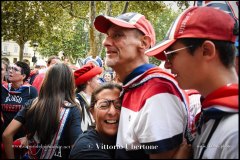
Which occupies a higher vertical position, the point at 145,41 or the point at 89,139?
the point at 145,41

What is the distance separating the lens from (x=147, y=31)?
2105mm

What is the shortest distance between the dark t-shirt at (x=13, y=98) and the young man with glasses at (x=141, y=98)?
86.5 inches

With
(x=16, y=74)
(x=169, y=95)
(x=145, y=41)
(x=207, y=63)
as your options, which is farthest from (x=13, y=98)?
(x=207, y=63)

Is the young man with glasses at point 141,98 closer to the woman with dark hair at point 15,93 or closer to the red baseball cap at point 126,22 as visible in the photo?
the red baseball cap at point 126,22

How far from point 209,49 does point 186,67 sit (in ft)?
0.47

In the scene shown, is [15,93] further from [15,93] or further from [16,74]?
[16,74]

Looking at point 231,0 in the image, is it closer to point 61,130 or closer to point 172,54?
point 172,54

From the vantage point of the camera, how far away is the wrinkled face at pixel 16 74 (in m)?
4.43

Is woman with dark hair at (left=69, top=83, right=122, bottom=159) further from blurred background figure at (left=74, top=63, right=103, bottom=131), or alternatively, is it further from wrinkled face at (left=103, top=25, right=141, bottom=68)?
blurred background figure at (left=74, top=63, right=103, bottom=131)

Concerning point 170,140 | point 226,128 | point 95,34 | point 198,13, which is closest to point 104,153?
point 170,140

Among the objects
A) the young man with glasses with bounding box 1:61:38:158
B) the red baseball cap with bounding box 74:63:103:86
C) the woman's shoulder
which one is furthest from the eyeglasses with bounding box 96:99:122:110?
the red baseball cap with bounding box 74:63:103:86

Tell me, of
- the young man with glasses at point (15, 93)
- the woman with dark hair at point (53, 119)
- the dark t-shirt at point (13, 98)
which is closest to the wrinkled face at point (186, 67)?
the woman with dark hair at point (53, 119)

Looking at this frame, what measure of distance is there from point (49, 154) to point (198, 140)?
1.30 meters

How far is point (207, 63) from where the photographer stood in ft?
4.76
